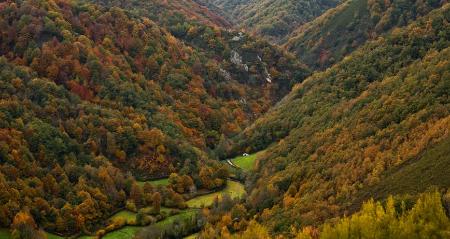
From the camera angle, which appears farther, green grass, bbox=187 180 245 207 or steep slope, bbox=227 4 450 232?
green grass, bbox=187 180 245 207

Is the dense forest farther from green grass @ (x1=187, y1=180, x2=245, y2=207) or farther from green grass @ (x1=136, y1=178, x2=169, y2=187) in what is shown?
green grass @ (x1=136, y1=178, x2=169, y2=187)

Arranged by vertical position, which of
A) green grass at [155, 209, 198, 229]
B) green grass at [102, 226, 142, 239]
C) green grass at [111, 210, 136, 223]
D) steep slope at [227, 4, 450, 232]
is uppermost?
steep slope at [227, 4, 450, 232]

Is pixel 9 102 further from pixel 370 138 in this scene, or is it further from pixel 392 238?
pixel 392 238

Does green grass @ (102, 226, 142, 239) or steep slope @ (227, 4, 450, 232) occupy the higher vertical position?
steep slope @ (227, 4, 450, 232)

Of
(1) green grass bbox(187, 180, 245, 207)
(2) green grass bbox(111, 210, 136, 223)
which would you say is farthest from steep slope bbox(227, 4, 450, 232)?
(2) green grass bbox(111, 210, 136, 223)

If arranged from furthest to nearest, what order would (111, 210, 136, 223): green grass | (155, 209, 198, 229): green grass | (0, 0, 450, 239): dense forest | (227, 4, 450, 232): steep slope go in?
(111, 210, 136, 223): green grass → (155, 209, 198, 229): green grass → (227, 4, 450, 232): steep slope → (0, 0, 450, 239): dense forest

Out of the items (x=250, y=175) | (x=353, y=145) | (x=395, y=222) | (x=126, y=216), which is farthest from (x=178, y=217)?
(x=395, y=222)

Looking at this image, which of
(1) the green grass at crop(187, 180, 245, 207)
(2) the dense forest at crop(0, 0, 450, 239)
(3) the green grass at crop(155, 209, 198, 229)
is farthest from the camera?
(1) the green grass at crop(187, 180, 245, 207)
